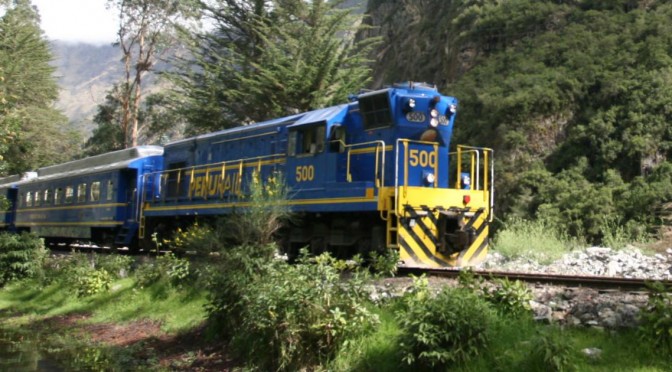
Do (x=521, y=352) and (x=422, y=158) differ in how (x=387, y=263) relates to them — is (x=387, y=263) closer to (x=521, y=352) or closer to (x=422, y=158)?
(x=422, y=158)

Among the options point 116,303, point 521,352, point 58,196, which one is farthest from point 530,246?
point 58,196

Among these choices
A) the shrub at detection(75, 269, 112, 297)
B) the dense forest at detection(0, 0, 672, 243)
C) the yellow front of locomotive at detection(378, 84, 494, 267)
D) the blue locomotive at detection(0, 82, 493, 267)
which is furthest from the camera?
the dense forest at detection(0, 0, 672, 243)

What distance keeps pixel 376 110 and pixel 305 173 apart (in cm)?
189

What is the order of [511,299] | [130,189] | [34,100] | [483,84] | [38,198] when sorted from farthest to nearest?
1. [34,100]
2. [483,84]
3. [38,198]
4. [130,189]
5. [511,299]

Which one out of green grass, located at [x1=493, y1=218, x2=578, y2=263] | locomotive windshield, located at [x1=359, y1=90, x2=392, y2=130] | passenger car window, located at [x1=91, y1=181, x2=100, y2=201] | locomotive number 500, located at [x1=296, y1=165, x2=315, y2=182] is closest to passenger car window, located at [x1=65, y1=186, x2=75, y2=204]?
passenger car window, located at [x1=91, y1=181, x2=100, y2=201]

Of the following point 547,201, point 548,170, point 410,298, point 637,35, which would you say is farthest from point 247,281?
point 637,35

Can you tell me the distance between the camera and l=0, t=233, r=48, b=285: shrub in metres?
19.4

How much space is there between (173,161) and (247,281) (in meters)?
9.38

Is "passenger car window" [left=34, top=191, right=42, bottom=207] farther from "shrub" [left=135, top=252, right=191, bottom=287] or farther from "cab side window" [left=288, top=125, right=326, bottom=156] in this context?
"cab side window" [left=288, top=125, right=326, bottom=156]

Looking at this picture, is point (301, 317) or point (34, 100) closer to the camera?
point (301, 317)

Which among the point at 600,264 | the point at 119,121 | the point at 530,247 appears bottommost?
A: the point at 600,264

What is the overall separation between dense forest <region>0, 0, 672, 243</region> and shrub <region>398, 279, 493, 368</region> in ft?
45.4

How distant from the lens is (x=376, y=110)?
12141 millimetres

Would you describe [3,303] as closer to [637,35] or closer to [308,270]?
[308,270]
